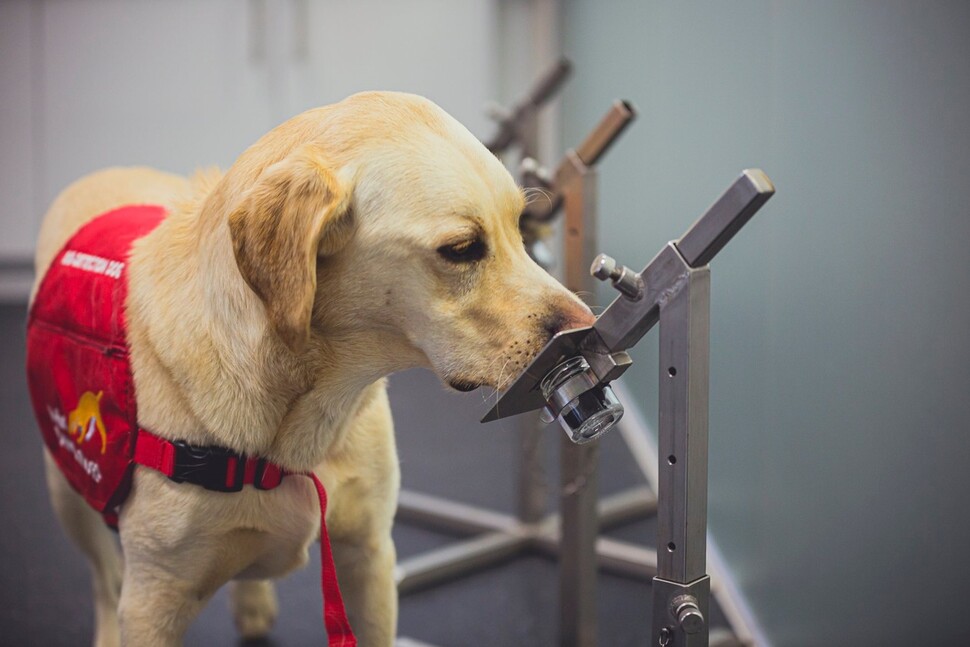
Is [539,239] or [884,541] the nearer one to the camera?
[884,541]

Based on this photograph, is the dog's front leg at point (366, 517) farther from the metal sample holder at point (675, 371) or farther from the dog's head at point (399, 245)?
the metal sample holder at point (675, 371)

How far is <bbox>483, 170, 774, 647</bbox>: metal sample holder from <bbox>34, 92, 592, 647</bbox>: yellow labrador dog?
0.09m

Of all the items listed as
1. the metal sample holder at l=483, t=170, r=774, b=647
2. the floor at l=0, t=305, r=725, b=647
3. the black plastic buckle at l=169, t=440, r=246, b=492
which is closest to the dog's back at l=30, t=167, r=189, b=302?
the black plastic buckle at l=169, t=440, r=246, b=492

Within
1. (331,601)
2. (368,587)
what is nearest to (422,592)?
(368,587)

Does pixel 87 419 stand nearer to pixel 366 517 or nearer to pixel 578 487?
pixel 366 517

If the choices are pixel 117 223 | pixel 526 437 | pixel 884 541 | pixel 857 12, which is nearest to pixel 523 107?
pixel 526 437

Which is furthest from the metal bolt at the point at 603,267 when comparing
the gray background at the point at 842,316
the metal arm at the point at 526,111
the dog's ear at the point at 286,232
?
the metal arm at the point at 526,111

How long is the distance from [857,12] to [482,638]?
1.35 metres

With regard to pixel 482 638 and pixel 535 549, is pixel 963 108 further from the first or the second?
pixel 535 549

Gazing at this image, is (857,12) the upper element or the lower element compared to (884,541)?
upper

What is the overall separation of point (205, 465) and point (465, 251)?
0.39 meters

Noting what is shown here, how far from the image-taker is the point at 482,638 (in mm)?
1998

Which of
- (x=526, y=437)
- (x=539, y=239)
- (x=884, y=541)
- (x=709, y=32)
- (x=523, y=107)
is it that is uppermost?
→ (x=709, y=32)

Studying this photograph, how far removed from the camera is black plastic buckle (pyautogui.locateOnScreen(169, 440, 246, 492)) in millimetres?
1097
